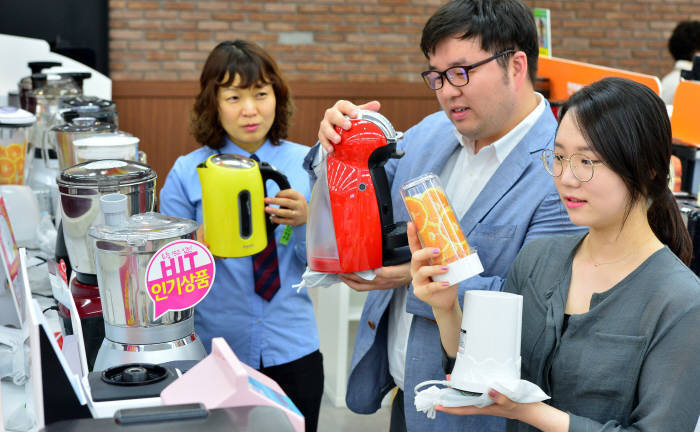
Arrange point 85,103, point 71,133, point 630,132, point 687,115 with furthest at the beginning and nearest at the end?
point 687,115 < point 85,103 < point 71,133 < point 630,132

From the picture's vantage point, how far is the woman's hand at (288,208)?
1.82 m

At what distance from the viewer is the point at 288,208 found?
1.89 meters

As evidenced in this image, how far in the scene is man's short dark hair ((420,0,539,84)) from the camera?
59.6 inches

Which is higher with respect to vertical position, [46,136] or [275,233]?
[46,136]

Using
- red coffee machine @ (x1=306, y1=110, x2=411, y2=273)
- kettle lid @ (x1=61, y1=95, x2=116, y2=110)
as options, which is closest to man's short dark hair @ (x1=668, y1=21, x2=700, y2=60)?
kettle lid @ (x1=61, y1=95, x2=116, y2=110)

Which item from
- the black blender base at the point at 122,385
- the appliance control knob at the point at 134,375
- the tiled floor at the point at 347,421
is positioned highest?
the appliance control knob at the point at 134,375

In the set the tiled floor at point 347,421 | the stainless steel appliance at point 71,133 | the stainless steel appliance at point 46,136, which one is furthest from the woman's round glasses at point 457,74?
the tiled floor at point 347,421

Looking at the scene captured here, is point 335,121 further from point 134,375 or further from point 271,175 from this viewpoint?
point 134,375

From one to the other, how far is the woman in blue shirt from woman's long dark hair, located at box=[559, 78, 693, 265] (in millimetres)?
895

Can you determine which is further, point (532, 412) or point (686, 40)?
point (686, 40)

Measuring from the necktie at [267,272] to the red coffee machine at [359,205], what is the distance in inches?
20.0

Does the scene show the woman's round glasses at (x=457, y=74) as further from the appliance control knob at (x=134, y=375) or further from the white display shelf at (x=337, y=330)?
the white display shelf at (x=337, y=330)

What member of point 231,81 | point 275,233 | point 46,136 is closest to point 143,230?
point 275,233

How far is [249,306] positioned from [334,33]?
4882 millimetres
